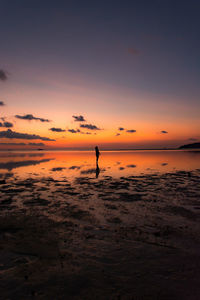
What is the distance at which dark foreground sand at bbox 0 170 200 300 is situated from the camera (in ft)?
13.1

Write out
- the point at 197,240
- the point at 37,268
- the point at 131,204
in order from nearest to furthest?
the point at 37,268
the point at 197,240
the point at 131,204

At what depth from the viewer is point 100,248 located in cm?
568

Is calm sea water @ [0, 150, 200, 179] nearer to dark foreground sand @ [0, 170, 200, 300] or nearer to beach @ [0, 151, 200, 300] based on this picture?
beach @ [0, 151, 200, 300]

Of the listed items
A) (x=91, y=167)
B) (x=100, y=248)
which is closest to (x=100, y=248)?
(x=100, y=248)

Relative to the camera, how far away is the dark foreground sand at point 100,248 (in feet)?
13.1

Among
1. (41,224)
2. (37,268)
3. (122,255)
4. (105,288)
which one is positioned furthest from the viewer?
(41,224)

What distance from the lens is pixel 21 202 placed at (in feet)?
34.4

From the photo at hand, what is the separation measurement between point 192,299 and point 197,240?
283 cm

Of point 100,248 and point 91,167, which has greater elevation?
point 91,167

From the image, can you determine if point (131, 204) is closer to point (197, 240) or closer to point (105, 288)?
point (197, 240)

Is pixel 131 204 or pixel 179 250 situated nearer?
pixel 179 250

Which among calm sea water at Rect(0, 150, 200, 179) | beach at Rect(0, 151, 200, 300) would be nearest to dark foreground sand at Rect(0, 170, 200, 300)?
beach at Rect(0, 151, 200, 300)

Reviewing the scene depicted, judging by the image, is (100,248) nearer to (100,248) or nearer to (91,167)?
(100,248)

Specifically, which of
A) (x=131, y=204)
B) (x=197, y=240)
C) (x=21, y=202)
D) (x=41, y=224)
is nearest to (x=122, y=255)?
(x=197, y=240)
